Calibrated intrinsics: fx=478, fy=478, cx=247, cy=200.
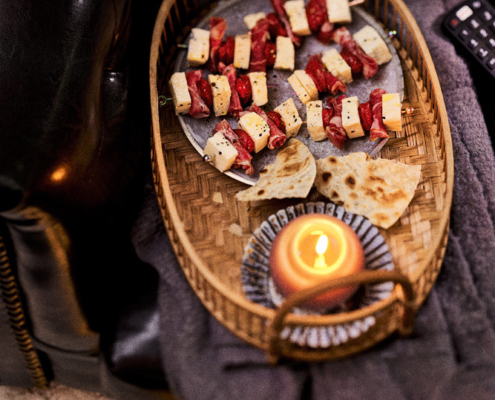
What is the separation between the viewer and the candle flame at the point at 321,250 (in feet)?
3.15

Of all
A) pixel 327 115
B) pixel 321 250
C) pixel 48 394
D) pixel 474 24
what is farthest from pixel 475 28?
pixel 48 394

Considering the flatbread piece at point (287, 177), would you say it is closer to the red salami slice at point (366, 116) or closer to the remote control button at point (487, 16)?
the red salami slice at point (366, 116)

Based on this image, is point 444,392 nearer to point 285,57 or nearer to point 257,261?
point 257,261

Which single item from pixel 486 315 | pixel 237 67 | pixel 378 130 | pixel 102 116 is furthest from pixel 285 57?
pixel 486 315

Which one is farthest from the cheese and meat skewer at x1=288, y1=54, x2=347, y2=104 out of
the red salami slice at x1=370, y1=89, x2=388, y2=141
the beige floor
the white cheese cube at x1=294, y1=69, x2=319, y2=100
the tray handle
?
the beige floor

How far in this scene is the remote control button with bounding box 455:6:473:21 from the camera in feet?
4.54

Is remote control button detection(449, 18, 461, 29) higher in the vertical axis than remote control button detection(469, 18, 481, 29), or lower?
higher

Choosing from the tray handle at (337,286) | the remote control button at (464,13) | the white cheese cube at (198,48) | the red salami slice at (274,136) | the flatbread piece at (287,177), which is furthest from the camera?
the remote control button at (464,13)

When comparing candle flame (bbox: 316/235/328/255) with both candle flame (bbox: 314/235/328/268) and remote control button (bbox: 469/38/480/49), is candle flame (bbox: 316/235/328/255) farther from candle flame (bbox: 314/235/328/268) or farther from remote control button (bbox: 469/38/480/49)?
remote control button (bbox: 469/38/480/49)

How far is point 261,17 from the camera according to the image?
4.47 ft

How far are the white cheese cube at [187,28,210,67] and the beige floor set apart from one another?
1.02 metres

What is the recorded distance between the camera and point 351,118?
1.16 metres

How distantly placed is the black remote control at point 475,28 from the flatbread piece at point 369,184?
48 centimetres

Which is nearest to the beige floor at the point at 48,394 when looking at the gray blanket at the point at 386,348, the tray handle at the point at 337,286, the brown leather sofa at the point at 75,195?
the brown leather sofa at the point at 75,195
